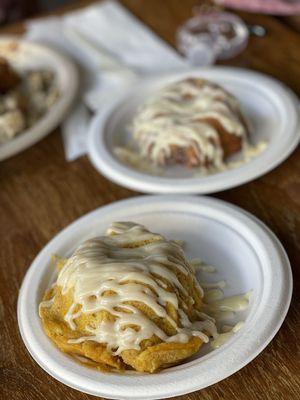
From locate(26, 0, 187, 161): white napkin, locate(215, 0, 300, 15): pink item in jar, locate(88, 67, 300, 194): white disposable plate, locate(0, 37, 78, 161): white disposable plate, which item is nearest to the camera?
locate(88, 67, 300, 194): white disposable plate

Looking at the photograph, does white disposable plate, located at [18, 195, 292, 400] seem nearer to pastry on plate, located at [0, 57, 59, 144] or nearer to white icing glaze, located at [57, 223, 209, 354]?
white icing glaze, located at [57, 223, 209, 354]

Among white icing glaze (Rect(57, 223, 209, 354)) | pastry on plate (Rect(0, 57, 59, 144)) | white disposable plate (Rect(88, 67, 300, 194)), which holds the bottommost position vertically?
pastry on plate (Rect(0, 57, 59, 144))

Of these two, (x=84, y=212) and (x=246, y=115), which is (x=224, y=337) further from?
(x=246, y=115)

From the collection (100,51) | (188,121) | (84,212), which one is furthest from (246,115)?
(100,51)

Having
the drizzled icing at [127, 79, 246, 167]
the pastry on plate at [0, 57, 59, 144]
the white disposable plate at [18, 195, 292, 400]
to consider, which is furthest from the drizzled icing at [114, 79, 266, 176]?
the pastry on plate at [0, 57, 59, 144]

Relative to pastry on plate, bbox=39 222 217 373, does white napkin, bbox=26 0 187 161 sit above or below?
below

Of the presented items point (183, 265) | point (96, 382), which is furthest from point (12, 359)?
point (183, 265)
